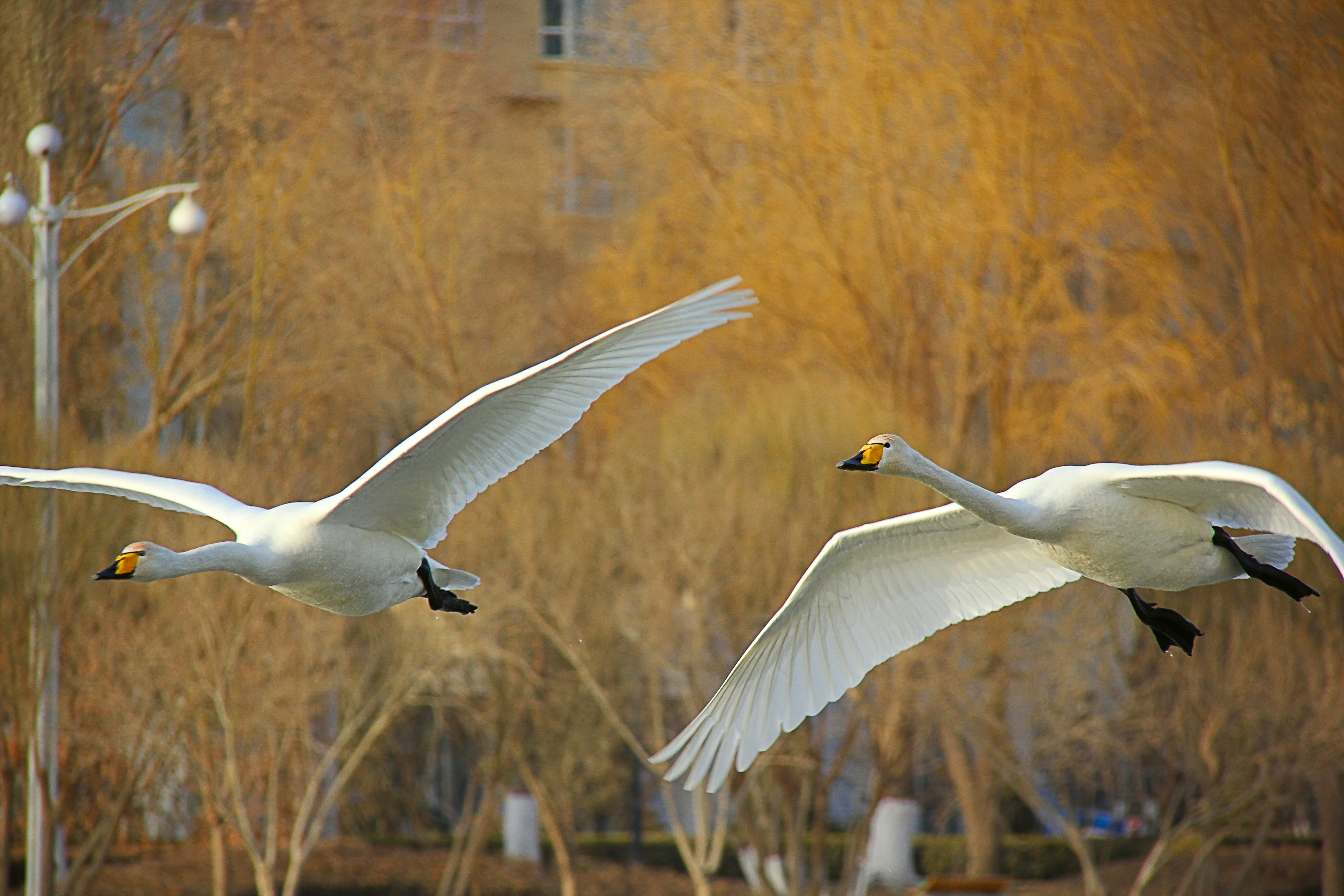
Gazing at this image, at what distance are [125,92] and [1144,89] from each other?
543 inches

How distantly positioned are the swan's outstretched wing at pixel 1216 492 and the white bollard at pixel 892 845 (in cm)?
1603

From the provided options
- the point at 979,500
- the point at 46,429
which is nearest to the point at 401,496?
the point at 979,500

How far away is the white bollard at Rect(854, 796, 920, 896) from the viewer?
78.0 feet

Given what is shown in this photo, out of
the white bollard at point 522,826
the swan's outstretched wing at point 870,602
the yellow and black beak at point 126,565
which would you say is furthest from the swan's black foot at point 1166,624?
the white bollard at point 522,826

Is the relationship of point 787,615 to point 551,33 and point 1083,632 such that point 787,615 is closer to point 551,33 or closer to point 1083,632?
point 1083,632

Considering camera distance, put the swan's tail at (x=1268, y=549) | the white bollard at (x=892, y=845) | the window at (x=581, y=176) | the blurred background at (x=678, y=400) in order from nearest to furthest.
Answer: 1. the swan's tail at (x=1268, y=549)
2. the blurred background at (x=678, y=400)
3. the white bollard at (x=892, y=845)
4. the window at (x=581, y=176)

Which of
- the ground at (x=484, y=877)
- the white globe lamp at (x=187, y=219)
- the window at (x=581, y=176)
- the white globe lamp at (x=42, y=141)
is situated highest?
the window at (x=581, y=176)

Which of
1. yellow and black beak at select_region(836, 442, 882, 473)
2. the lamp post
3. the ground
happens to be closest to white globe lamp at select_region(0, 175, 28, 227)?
the lamp post

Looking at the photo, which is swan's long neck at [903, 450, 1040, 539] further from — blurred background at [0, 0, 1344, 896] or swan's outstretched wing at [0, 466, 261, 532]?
blurred background at [0, 0, 1344, 896]

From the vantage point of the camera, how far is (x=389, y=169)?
26188 mm

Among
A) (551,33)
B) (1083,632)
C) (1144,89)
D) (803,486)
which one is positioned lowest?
(1083,632)

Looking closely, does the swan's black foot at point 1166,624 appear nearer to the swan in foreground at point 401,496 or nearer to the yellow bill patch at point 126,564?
the swan in foreground at point 401,496

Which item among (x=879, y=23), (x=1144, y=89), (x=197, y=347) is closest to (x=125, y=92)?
(x=197, y=347)

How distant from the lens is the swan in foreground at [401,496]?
750cm
